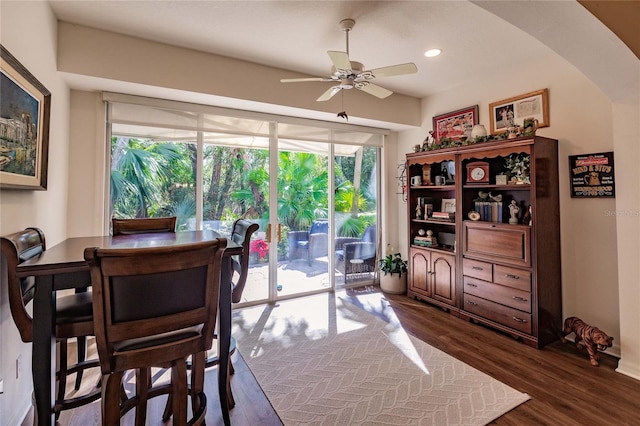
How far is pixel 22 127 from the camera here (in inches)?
69.4

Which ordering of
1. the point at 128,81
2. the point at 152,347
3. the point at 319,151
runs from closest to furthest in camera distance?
the point at 152,347, the point at 128,81, the point at 319,151

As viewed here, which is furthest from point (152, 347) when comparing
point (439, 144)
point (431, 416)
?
point (439, 144)

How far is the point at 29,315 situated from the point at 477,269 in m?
3.60

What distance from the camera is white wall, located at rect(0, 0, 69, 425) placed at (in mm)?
1633

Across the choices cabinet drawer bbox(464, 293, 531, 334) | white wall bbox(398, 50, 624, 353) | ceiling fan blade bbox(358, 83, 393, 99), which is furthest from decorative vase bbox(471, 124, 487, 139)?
cabinet drawer bbox(464, 293, 531, 334)

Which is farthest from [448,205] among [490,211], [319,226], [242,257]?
[242,257]

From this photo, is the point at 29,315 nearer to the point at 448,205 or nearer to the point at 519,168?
the point at 519,168

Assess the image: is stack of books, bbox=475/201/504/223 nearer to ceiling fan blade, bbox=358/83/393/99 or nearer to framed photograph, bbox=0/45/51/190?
ceiling fan blade, bbox=358/83/393/99

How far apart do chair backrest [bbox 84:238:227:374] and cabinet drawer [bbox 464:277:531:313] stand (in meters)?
2.84

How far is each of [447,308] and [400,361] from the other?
1395mm

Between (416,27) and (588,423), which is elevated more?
(416,27)

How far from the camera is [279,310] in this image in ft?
12.3

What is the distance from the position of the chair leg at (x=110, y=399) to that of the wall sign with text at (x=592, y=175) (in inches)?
147

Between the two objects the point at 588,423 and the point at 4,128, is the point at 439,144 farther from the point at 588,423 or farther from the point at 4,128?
the point at 4,128
